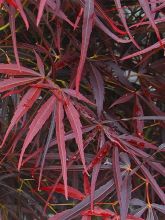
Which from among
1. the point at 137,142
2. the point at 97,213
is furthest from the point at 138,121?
the point at 97,213

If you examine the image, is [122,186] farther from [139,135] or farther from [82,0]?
[82,0]

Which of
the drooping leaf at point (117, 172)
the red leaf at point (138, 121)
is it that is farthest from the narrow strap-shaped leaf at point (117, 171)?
the red leaf at point (138, 121)

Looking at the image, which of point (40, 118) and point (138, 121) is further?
point (138, 121)

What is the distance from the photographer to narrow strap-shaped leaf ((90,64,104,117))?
838mm

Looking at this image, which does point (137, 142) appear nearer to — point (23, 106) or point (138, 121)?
point (138, 121)

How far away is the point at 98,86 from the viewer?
2.80 feet

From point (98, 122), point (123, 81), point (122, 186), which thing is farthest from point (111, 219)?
point (123, 81)

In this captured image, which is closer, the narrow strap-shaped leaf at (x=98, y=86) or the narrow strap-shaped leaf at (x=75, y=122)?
the narrow strap-shaped leaf at (x=75, y=122)

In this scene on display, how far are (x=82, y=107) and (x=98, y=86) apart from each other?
6cm

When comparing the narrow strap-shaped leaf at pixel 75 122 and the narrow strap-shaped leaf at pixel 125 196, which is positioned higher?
the narrow strap-shaped leaf at pixel 75 122

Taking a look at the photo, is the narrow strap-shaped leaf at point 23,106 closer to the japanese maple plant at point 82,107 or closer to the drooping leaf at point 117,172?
the japanese maple plant at point 82,107

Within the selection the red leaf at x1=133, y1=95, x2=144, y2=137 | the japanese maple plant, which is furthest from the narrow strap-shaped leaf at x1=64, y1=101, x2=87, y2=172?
the red leaf at x1=133, y1=95, x2=144, y2=137

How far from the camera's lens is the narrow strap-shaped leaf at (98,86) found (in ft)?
2.75

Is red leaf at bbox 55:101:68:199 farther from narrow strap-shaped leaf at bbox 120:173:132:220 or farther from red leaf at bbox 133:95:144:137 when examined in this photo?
red leaf at bbox 133:95:144:137
